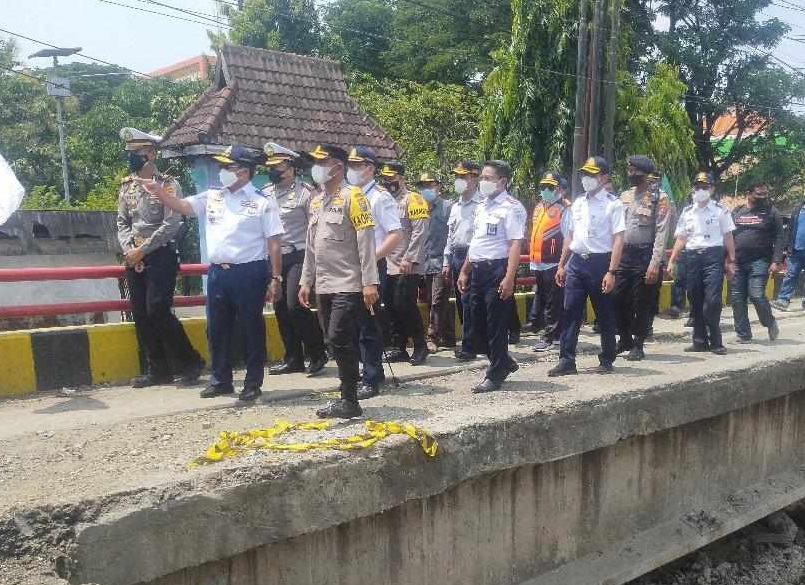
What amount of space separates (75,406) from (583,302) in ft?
11.6

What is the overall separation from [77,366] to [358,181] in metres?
2.51

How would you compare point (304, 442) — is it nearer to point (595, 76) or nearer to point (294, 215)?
point (294, 215)

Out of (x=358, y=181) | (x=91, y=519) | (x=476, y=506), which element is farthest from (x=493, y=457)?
(x=358, y=181)

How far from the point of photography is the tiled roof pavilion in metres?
12.6

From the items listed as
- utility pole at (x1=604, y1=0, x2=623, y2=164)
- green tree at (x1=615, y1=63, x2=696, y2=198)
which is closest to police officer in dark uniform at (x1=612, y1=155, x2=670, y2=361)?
utility pole at (x1=604, y1=0, x2=623, y2=164)

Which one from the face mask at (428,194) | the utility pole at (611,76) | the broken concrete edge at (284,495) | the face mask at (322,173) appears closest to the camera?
the broken concrete edge at (284,495)

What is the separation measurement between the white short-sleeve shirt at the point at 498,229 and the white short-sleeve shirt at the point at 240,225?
51.7 inches

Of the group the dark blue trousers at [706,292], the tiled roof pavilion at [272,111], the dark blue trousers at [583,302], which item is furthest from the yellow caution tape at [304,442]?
the tiled roof pavilion at [272,111]

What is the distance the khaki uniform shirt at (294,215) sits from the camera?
5895 mm

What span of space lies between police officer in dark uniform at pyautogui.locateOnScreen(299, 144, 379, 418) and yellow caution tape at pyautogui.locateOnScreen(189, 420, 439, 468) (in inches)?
17.6

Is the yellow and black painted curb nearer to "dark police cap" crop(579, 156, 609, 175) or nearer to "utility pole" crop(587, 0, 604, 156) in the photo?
"dark police cap" crop(579, 156, 609, 175)

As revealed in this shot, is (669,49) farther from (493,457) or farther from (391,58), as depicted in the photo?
(493,457)

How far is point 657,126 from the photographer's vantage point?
54.5 ft

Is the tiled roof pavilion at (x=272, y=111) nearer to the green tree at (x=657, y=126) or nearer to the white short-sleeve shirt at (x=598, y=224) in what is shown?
the green tree at (x=657, y=126)
